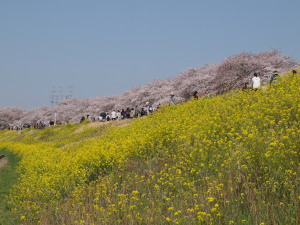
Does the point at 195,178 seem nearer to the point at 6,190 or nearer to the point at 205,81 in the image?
the point at 6,190

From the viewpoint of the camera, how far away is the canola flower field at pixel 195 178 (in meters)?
7.13

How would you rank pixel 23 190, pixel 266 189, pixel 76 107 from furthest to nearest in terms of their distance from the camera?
1. pixel 76 107
2. pixel 23 190
3. pixel 266 189

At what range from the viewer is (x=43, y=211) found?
41.9 ft

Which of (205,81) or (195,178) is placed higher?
(205,81)

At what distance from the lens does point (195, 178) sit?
10117 mm

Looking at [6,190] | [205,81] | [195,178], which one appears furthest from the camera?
[205,81]

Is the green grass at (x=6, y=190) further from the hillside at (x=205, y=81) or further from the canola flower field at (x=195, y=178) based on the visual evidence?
the hillside at (x=205, y=81)

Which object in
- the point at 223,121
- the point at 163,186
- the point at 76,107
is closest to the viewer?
the point at 163,186

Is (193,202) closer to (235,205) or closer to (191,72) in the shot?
(235,205)

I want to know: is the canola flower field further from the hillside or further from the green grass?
the hillside

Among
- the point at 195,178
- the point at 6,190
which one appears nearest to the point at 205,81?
the point at 6,190

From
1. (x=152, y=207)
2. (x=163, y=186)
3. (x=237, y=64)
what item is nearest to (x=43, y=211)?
(x=163, y=186)

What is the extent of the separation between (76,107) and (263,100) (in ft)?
243

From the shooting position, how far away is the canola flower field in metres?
7.13
